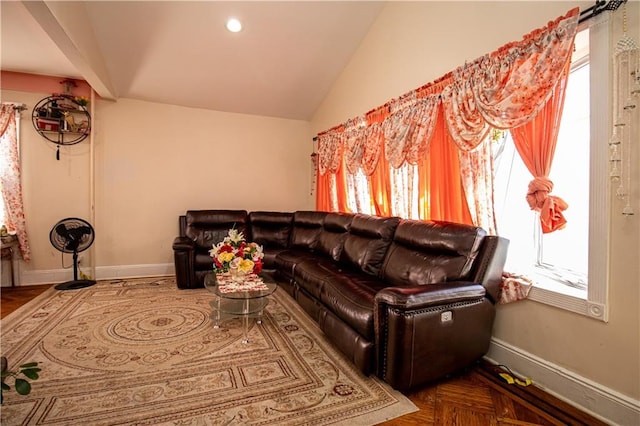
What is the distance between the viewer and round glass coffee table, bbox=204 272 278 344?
7.75 feet

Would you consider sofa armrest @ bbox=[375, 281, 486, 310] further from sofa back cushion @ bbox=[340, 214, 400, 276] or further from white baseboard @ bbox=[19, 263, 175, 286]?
white baseboard @ bbox=[19, 263, 175, 286]

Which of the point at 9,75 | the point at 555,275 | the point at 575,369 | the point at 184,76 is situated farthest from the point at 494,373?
the point at 9,75

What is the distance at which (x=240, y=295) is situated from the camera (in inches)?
92.2

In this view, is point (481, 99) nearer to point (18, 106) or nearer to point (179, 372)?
point (179, 372)

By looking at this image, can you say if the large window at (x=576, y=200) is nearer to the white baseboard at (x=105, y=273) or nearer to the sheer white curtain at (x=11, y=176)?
the white baseboard at (x=105, y=273)

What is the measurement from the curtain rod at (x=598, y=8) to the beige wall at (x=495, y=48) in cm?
6

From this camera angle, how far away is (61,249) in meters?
3.53

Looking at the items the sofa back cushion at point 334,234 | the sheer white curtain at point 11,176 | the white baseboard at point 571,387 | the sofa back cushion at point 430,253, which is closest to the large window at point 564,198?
the sofa back cushion at point 430,253

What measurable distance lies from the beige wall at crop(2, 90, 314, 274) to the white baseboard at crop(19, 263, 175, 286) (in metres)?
0.03

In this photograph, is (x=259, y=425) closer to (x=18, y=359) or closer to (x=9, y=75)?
(x=18, y=359)

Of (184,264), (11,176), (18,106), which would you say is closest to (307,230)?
(184,264)

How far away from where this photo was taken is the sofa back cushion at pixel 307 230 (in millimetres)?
4062

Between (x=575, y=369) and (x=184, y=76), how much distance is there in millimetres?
4656

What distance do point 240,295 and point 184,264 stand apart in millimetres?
1664
